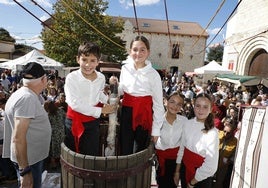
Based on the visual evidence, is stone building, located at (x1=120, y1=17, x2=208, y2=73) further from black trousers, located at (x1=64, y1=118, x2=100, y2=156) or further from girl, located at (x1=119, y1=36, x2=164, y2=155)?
black trousers, located at (x1=64, y1=118, x2=100, y2=156)

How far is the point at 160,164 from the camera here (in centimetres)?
281

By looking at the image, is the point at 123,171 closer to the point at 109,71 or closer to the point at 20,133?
the point at 20,133

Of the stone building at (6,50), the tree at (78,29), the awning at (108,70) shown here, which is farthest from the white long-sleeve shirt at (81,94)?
the stone building at (6,50)

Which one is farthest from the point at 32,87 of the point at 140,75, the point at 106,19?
the point at 106,19

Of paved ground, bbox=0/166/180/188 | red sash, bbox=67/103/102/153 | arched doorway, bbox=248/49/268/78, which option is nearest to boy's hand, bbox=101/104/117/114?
red sash, bbox=67/103/102/153

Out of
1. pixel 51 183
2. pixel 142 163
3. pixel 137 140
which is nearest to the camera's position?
pixel 142 163

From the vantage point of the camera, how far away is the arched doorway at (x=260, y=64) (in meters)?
14.3

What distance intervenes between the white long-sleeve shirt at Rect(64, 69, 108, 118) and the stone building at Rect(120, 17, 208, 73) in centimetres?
3202

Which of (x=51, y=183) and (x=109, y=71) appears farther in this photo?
(x=109, y=71)

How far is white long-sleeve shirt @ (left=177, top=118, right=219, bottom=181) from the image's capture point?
2338mm

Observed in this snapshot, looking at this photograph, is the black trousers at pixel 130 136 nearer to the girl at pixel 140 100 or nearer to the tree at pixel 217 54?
the girl at pixel 140 100

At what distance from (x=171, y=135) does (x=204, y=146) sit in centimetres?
43

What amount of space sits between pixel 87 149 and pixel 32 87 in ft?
2.61

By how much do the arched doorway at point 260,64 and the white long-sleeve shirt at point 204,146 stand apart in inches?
545
